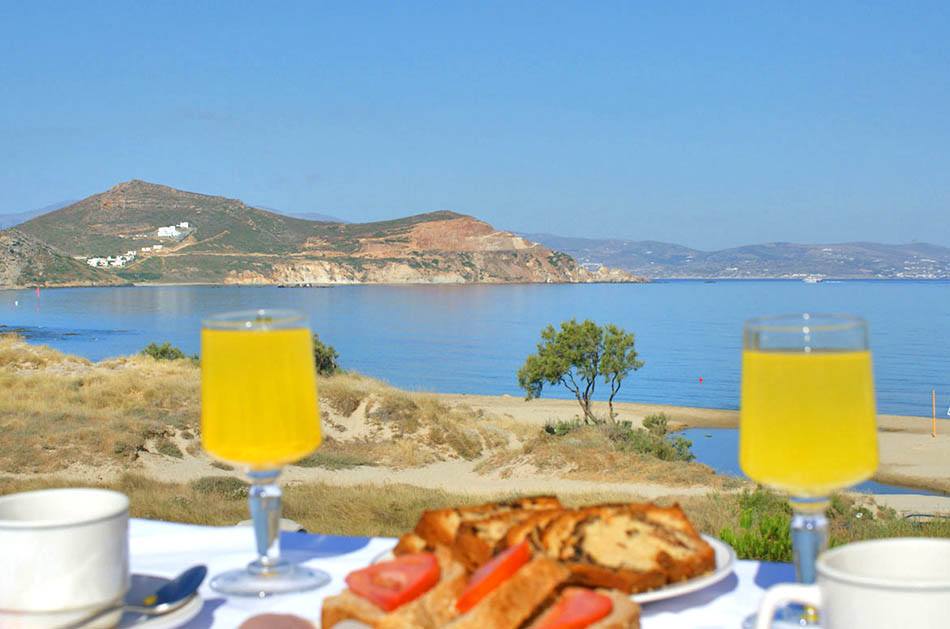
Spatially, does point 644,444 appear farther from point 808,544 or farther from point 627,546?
point 808,544

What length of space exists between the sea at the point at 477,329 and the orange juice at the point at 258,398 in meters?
32.8

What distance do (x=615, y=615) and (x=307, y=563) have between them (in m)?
0.89

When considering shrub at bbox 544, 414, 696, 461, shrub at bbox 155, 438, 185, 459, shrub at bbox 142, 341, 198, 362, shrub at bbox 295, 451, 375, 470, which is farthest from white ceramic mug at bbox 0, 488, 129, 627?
shrub at bbox 142, 341, 198, 362

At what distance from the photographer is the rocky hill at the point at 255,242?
5281 inches

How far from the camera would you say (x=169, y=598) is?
1532mm

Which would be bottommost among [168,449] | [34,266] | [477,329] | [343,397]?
[477,329]

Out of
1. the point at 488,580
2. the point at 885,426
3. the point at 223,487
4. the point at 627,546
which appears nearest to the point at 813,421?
the point at 627,546

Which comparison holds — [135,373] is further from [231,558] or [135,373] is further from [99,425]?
[231,558]

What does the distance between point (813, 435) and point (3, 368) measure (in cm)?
2887

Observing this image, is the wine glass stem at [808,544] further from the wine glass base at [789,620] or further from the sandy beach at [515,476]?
the sandy beach at [515,476]

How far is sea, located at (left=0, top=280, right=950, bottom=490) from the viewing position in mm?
56281

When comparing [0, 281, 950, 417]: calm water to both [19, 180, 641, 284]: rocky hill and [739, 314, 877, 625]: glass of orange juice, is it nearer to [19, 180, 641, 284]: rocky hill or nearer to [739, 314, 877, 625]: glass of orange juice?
[19, 180, 641, 284]: rocky hill

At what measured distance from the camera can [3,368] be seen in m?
27.4

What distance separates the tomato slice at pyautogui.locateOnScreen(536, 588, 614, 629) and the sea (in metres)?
33.2
